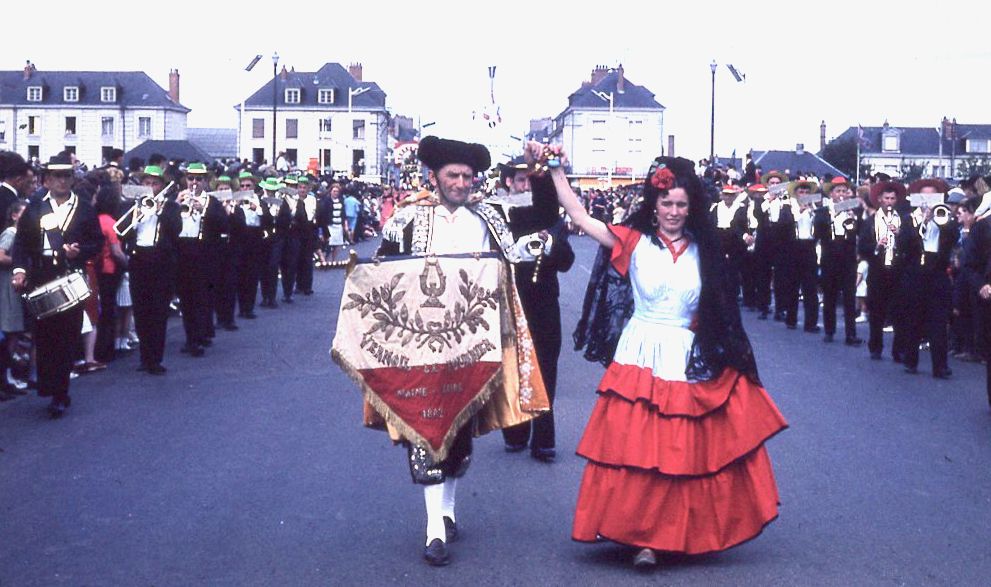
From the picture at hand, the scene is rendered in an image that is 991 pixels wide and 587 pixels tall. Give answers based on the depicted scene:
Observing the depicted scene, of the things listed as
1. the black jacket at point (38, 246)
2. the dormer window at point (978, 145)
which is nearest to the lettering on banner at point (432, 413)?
the black jacket at point (38, 246)

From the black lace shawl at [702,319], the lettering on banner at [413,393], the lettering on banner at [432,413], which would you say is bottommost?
the lettering on banner at [432,413]

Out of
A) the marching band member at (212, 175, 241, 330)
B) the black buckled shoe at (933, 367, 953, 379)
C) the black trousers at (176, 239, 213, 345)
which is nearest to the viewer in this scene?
the black buckled shoe at (933, 367, 953, 379)

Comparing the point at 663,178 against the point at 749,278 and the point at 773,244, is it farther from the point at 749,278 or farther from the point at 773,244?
the point at 749,278

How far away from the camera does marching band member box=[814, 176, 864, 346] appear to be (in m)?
18.1

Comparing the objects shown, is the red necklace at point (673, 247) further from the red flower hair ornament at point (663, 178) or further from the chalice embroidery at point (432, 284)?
the chalice embroidery at point (432, 284)

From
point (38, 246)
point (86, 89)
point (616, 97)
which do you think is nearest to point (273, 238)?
point (38, 246)

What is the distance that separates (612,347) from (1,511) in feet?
11.5

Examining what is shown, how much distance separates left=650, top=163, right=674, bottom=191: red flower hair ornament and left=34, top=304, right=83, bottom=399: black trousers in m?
6.09

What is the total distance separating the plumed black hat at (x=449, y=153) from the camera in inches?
279

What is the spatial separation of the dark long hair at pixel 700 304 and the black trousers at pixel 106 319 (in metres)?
9.37

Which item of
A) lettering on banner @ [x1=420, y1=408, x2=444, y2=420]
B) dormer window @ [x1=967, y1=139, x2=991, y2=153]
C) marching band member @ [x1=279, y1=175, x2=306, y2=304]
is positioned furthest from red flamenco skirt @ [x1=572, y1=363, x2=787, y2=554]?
dormer window @ [x1=967, y1=139, x2=991, y2=153]

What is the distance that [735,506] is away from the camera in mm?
6684

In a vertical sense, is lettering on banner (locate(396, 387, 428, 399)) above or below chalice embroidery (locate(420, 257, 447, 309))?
below

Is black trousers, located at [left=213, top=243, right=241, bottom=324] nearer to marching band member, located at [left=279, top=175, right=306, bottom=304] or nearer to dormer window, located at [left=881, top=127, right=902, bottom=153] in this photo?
marching band member, located at [left=279, top=175, right=306, bottom=304]
